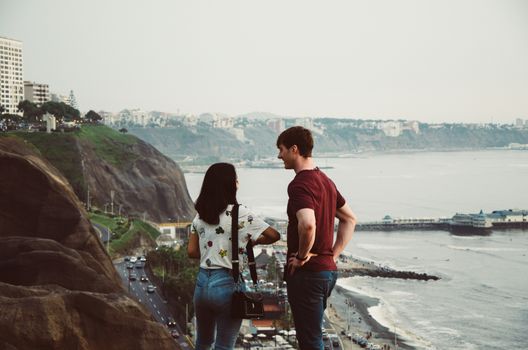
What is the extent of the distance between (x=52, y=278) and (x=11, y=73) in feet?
257

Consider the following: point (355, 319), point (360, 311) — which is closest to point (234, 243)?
point (355, 319)

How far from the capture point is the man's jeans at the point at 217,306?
4191 mm

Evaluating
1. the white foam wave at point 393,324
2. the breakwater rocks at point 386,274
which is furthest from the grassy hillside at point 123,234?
the white foam wave at point 393,324

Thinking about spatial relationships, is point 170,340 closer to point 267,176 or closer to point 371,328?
point 371,328

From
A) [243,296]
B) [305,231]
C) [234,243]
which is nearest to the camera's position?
[305,231]

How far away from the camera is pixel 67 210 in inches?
955

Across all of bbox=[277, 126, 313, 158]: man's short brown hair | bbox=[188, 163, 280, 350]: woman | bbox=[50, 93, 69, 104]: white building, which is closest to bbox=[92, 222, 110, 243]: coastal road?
bbox=[188, 163, 280, 350]: woman

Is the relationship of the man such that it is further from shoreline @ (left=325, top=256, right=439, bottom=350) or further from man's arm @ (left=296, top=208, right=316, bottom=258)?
shoreline @ (left=325, top=256, right=439, bottom=350)

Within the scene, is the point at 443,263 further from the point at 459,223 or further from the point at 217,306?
the point at 217,306

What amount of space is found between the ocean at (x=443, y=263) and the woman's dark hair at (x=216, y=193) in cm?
2799

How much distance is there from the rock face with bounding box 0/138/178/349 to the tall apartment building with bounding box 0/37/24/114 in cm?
6505

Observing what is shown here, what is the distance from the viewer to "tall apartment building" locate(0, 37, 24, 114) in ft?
287

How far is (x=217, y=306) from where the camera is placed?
4.19m

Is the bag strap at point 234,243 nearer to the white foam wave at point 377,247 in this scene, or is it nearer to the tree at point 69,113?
the white foam wave at point 377,247
